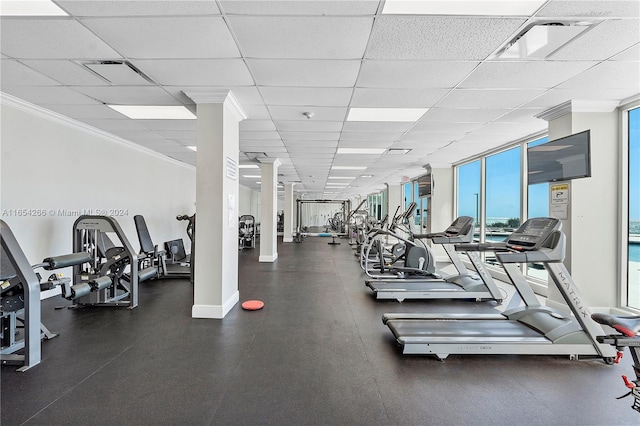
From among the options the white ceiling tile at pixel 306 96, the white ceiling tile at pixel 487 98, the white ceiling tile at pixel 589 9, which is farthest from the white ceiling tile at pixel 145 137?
the white ceiling tile at pixel 589 9

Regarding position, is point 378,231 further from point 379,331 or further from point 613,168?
point 613,168

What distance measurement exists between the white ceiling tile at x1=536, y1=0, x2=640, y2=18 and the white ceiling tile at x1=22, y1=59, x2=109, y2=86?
3834 mm

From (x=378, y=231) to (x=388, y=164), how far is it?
346 centimetres

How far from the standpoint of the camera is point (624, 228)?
3.55 meters

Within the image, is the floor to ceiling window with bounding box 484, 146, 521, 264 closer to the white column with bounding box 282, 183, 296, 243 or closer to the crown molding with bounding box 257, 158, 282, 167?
the crown molding with bounding box 257, 158, 282, 167

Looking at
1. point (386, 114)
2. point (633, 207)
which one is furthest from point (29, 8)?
point (633, 207)

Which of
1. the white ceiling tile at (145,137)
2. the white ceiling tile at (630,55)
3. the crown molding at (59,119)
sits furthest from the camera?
the white ceiling tile at (145,137)

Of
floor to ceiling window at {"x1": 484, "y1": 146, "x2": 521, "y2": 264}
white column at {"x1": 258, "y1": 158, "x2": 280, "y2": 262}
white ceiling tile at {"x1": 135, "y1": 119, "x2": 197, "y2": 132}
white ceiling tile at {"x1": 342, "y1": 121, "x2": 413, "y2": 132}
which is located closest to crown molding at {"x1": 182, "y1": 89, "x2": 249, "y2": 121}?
white ceiling tile at {"x1": 135, "y1": 119, "x2": 197, "y2": 132}

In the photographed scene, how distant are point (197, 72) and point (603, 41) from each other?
135 inches

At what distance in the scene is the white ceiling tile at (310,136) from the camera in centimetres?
499

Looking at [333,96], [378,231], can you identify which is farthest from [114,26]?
[378,231]

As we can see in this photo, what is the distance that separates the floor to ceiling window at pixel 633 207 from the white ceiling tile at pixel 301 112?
3.41 metres

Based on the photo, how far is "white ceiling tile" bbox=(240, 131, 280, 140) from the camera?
5.03m

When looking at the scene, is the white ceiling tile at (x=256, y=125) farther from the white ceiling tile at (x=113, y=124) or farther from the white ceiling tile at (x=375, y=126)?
the white ceiling tile at (x=113, y=124)
